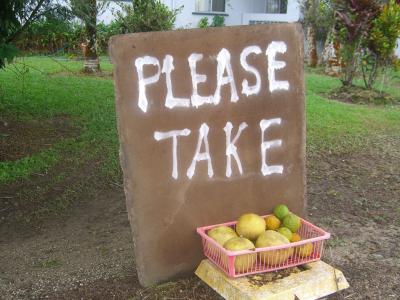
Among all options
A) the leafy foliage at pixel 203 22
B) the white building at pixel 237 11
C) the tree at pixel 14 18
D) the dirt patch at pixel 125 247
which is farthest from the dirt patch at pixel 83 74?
the leafy foliage at pixel 203 22

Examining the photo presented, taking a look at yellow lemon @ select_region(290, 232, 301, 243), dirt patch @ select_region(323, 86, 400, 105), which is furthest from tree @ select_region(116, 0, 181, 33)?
yellow lemon @ select_region(290, 232, 301, 243)

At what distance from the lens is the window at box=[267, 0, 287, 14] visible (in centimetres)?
2093

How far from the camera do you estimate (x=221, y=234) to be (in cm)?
273

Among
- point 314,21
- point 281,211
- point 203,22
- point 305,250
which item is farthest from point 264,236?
point 203,22

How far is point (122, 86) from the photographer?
255cm

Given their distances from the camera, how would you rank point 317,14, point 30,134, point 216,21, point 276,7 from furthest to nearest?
point 276,7
point 216,21
point 317,14
point 30,134

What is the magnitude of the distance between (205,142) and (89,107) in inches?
206

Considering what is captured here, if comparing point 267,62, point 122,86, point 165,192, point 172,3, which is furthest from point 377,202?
point 172,3

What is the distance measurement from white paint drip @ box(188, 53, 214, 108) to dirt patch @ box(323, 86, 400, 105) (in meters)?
6.90

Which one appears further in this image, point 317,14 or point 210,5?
point 210,5

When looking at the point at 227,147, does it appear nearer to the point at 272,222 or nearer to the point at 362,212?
the point at 272,222

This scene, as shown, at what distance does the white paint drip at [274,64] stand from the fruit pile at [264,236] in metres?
0.70

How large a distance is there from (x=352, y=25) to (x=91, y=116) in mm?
4909

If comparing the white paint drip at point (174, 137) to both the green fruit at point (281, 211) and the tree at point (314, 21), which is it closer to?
the green fruit at point (281, 211)
